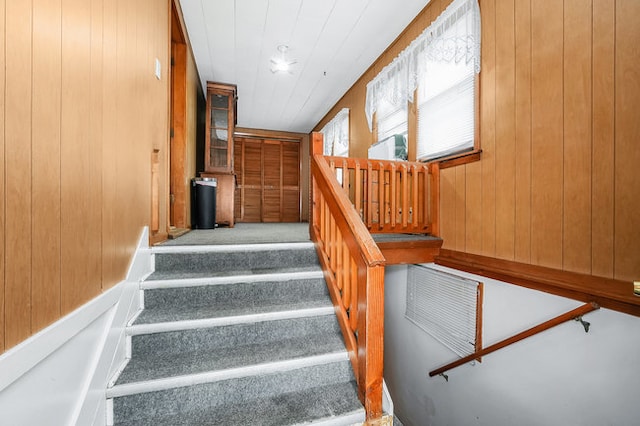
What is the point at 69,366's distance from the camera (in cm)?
90

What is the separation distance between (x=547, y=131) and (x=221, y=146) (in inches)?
149

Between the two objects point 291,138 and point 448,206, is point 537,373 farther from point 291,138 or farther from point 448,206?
point 291,138

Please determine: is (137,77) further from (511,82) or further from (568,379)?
(568,379)

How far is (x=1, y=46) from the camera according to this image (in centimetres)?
64

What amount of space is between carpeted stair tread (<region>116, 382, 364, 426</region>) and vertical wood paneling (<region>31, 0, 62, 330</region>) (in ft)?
2.17

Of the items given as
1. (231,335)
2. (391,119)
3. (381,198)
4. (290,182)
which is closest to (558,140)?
(381,198)

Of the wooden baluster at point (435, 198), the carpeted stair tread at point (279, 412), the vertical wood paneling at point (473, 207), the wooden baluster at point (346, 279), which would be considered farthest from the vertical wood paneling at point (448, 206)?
the carpeted stair tread at point (279, 412)

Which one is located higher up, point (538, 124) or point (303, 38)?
point (303, 38)

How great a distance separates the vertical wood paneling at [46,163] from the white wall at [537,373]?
239 centimetres

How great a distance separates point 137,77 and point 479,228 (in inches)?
102

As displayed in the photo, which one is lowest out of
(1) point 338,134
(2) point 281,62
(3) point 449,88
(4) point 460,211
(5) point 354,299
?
(5) point 354,299

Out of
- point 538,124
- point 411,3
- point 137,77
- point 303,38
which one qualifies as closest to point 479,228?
point 538,124

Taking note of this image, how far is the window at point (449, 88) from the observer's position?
2252 mm

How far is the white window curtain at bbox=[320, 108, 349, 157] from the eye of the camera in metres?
4.76
